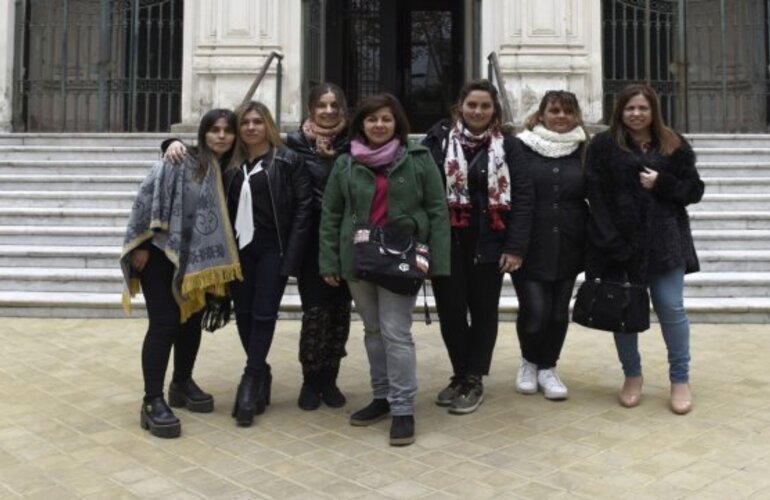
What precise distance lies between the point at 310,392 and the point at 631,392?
194cm

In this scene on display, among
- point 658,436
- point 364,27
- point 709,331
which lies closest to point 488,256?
point 658,436

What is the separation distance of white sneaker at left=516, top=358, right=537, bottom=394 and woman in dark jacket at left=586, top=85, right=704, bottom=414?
57cm

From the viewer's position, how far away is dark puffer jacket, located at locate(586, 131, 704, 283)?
432cm

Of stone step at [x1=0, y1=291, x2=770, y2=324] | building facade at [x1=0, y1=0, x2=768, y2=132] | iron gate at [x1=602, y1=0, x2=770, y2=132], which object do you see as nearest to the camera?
stone step at [x1=0, y1=291, x2=770, y2=324]

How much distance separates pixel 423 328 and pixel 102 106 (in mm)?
8504

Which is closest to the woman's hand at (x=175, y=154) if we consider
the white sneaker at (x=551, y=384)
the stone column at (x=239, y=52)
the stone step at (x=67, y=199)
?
the white sneaker at (x=551, y=384)

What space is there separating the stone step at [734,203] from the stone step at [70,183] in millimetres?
6615

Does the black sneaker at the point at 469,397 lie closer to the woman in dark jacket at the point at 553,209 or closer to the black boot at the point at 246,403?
the woman in dark jacket at the point at 553,209

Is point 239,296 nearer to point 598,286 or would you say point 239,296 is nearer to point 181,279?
point 181,279

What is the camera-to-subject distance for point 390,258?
3.87m

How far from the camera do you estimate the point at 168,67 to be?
13453mm

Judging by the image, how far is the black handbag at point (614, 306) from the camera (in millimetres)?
4305

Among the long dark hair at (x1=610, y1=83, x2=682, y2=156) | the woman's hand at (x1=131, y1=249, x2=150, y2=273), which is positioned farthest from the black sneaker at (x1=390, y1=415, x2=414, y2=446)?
the long dark hair at (x1=610, y1=83, x2=682, y2=156)

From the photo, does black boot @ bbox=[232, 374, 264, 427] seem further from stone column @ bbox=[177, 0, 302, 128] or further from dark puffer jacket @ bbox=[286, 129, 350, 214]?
stone column @ bbox=[177, 0, 302, 128]
